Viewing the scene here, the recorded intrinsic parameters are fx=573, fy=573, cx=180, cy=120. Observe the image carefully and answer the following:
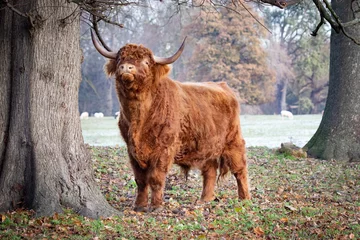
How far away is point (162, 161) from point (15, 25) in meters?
2.59

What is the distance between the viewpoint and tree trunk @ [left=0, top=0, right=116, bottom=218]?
673cm

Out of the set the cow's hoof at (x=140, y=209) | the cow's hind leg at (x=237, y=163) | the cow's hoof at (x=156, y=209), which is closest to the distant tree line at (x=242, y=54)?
the cow's hind leg at (x=237, y=163)

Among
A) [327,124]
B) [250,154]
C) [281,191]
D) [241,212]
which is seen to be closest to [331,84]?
[327,124]

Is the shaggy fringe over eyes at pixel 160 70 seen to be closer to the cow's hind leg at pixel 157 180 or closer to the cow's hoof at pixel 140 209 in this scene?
the cow's hind leg at pixel 157 180

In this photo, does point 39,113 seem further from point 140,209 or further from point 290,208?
point 290,208

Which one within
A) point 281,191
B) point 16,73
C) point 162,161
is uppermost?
point 16,73

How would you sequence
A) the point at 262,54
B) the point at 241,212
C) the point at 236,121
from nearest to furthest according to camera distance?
the point at 241,212, the point at 236,121, the point at 262,54

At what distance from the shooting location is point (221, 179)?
9703 mm

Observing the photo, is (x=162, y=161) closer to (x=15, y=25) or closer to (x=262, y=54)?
(x=15, y=25)

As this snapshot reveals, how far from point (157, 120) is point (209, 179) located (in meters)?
1.87

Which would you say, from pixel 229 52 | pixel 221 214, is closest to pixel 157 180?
pixel 221 214

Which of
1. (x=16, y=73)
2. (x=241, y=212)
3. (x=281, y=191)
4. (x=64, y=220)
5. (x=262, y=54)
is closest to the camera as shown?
(x=64, y=220)

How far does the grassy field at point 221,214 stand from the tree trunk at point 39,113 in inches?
13.1

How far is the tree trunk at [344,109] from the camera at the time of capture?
14.6 metres
